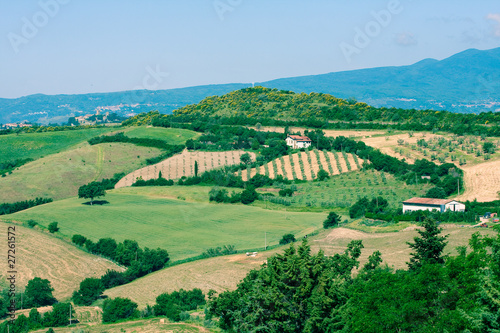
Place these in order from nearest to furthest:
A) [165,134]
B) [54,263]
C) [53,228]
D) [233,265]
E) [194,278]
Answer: [194,278] < [233,265] < [54,263] < [53,228] < [165,134]

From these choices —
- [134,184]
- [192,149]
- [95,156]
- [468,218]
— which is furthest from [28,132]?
[468,218]

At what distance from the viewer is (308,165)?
8525 cm

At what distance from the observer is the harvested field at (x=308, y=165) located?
81.6 meters

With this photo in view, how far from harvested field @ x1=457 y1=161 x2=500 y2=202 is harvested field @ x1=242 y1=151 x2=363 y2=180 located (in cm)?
1665

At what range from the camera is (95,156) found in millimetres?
98125

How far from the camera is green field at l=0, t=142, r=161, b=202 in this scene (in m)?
80.7

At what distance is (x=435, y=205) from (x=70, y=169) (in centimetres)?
5943

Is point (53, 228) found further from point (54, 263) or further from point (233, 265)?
point (233, 265)

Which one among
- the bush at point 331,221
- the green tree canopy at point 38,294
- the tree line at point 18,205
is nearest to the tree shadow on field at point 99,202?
the tree line at point 18,205

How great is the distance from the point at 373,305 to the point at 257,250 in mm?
26207

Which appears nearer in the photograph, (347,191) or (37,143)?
(347,191)

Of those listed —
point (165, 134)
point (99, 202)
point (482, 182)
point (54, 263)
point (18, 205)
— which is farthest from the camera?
point (165, 134)

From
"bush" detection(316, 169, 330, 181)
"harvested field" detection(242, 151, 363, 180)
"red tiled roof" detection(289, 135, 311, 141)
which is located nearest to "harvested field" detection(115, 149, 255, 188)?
"harvested field" detection(242, 151, 363, 180)

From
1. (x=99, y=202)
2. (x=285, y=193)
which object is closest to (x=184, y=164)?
(x=99, y=202)
